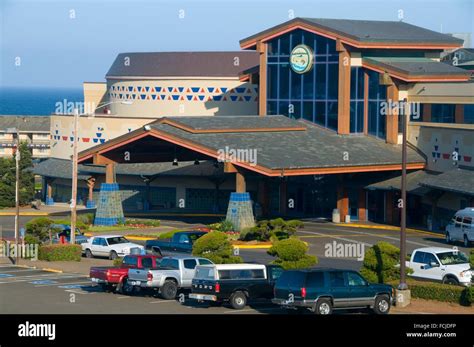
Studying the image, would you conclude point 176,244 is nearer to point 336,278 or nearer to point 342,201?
point 336,278

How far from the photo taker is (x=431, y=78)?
244 feet

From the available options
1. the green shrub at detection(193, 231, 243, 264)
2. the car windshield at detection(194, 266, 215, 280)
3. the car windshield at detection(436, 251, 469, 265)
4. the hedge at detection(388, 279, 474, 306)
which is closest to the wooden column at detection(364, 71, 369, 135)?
the green shrub at detection(193, 231, 243, 264)

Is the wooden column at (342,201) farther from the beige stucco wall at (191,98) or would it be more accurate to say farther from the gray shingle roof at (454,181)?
the beige stucco wall at (191,98)

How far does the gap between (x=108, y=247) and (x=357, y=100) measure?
26.0 meters

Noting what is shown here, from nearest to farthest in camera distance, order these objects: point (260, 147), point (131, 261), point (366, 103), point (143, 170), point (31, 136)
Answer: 1. point (131, 261)
2. point (260, 147)
3. point (366, 103)
4. point (143, 170)
5. point (31, 136)

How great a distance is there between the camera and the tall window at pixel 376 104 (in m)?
77.4

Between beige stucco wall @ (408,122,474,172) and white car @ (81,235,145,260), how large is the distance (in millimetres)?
21781

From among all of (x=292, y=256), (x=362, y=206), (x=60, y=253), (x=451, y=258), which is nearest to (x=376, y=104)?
(x=362, y=206)

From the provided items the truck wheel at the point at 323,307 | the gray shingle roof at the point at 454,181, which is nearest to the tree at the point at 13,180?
the gray shingle roof at the point at 454,181

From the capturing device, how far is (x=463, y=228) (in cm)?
5962

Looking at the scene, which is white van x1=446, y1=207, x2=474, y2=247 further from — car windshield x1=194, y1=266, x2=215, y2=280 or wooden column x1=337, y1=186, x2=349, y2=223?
car windshield x1=194, y1=266, x2=215, y2=280

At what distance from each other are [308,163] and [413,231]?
7633 mm

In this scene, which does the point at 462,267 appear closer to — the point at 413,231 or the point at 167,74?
the point at 413,231

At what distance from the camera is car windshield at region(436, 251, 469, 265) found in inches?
1772
